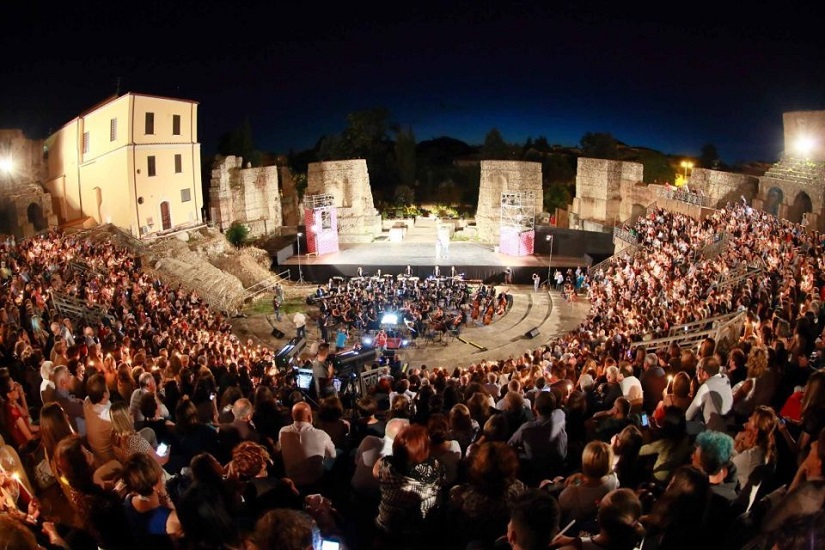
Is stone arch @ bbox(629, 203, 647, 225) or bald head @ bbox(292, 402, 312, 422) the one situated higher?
stone arch @ bbox(629, 203, 647, 225)

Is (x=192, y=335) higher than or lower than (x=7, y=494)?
lower

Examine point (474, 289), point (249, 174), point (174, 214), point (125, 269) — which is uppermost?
point (249, 174)

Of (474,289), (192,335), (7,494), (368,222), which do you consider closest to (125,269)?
(192,335)

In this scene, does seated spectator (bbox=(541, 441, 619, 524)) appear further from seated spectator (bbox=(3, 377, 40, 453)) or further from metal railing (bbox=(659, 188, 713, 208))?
metal railing (bbox=(659, 188, 713, 208))

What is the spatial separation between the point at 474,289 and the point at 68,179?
18455mm

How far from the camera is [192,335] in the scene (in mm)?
13406

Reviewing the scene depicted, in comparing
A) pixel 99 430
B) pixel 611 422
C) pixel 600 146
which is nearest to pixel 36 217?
pixel 99 430

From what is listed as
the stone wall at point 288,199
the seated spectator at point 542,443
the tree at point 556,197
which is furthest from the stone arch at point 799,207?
the stone wall at point 288,199

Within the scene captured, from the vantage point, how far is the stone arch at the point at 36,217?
76.9 ft

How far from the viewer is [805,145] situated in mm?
19906

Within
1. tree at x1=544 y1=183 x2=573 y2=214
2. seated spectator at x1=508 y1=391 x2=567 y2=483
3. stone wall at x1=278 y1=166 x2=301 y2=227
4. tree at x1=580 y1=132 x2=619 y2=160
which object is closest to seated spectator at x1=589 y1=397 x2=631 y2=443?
seated spectator at x1=508 y1=391 x2=567 y2=483

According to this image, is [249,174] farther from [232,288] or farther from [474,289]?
[474,289]

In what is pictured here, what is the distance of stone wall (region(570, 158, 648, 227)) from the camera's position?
3116cm

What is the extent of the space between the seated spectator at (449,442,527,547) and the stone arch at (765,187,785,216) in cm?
2202
